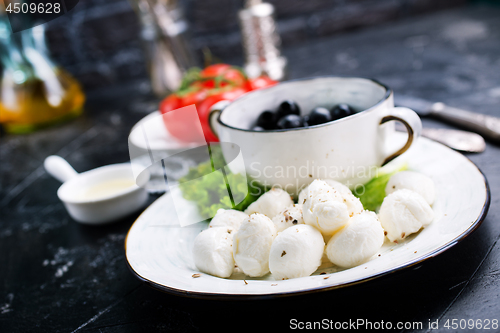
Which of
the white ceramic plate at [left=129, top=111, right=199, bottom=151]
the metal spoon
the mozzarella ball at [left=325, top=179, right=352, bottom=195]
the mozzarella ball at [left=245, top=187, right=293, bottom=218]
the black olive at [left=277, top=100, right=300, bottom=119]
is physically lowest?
the metal spoon

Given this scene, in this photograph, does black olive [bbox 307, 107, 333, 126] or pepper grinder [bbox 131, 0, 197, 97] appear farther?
pepper grinder [bbox 131, 0, 197, 97]

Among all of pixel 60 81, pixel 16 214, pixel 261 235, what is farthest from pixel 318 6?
pixel 261 235

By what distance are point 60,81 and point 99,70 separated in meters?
0.57

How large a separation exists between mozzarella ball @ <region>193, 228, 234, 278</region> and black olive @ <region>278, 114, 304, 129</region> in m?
0.21

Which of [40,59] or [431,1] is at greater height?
[40,59]

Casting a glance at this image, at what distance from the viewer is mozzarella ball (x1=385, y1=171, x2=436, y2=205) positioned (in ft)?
1.61

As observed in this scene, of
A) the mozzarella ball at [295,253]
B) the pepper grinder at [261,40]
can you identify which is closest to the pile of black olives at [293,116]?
the mozzarella ball at [295,253]

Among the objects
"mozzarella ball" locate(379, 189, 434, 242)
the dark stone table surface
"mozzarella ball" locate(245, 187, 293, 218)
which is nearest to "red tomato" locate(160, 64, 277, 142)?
the dark stone table surface

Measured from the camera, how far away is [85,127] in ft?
4.66

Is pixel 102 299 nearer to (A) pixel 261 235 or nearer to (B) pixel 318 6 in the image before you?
(A) pixel 261 235

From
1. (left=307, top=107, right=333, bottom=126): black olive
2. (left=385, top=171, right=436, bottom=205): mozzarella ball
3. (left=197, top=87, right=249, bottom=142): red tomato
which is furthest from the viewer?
(left=197, top=87, right=249, bottom=142): red tomato

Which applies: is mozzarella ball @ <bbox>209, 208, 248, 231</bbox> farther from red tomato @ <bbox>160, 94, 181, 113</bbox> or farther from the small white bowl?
red tomato @ <bbox>160, 94, 181, 113</bbox>

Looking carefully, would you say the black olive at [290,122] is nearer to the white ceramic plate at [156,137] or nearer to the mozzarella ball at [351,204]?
the mozzarella ball at [351,204]

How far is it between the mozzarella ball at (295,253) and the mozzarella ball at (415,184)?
15 centimetres
